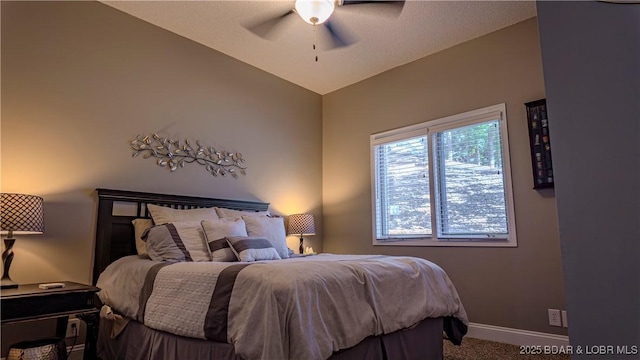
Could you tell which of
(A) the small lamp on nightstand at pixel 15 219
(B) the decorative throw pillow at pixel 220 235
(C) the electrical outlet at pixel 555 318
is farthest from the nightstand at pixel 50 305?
(C) the electrical outlet at pixel 555 318

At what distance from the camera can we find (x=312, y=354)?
1586mm

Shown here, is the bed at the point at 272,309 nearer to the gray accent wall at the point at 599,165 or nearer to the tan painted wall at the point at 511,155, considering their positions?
→ the tan painted wall at the point at 511,155

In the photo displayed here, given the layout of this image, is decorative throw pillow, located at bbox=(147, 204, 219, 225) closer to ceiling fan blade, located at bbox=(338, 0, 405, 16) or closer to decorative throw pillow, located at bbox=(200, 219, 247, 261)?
decorative throw pillow, located at bbox=(200, 219, 247, 261)

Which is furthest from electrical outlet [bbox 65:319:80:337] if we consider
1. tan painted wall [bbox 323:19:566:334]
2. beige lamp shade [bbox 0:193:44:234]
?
tan painted wall [bbox 323:19:566:334]

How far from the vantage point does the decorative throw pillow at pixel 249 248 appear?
276 centimetres

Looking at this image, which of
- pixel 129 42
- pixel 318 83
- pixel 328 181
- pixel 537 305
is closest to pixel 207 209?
pixel 129 42

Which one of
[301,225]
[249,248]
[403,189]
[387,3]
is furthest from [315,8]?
[301,225]

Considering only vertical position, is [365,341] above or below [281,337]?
below

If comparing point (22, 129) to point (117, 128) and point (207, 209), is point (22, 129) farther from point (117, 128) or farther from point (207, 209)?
point (207, 209)

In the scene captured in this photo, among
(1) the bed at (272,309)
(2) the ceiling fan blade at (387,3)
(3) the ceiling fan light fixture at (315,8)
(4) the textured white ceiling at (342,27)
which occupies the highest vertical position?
(4) the textured white ceiling at (342,27)

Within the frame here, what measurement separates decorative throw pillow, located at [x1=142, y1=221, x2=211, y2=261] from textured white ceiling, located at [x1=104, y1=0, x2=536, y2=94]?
1884mm

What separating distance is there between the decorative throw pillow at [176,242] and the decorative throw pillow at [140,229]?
11 cm

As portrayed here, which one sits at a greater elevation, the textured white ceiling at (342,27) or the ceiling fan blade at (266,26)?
the textured white ceiling at (342,27)

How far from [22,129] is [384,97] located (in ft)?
11.4
